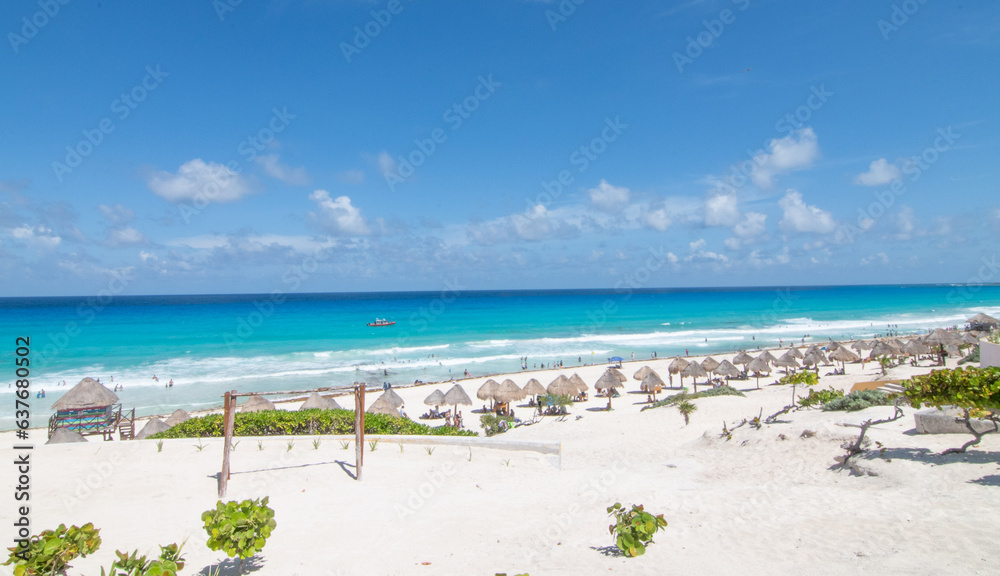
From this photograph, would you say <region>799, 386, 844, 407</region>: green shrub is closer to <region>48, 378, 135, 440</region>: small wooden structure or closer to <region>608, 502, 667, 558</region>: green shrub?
<region>608, 502, 667, 558</region>: green shrub

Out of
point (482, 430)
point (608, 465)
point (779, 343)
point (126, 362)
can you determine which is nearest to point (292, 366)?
point (126, 362)

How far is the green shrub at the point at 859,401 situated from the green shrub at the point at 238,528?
42.8ft

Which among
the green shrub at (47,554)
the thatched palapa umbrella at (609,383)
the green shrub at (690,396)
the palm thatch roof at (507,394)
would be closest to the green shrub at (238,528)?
the green shrub at (47,554)

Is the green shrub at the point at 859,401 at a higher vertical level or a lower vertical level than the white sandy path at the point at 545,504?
higher

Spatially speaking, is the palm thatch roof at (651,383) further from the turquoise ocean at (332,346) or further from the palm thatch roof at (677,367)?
the turquoise ocean at (332,346)

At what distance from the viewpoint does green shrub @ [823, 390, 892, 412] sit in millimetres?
12336

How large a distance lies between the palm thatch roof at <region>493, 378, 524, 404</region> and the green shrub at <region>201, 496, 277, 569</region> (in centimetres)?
1680

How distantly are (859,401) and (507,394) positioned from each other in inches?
493

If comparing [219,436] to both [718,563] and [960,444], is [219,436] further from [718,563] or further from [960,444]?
[960,444]

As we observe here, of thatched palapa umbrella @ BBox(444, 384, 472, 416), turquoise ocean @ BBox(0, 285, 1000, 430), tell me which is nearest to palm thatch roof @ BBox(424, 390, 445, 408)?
thatched palapa umbrella @ BBox(444, 384, 472, 416)

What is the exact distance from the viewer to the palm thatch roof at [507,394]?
842 inches

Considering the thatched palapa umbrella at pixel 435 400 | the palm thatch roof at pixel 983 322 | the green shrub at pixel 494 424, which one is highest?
the palm thatch roof at pixel 983 322

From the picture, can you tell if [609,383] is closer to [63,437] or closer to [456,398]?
[456,398]

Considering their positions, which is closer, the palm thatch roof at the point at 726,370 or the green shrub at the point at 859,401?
the green shrub at the point at 859,401
